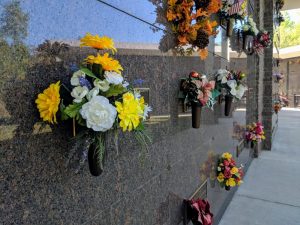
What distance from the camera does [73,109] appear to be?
44.2 inches

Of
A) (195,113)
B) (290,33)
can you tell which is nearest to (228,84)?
(195,113)

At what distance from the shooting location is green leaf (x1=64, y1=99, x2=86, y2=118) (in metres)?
1.11

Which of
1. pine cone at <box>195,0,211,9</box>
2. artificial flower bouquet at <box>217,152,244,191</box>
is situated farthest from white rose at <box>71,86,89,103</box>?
artificial flower bouquet at <box>217,152,244,191</box>

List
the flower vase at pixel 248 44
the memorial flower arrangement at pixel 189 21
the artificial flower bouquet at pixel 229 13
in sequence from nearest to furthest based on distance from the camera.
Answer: the memorial flower arrangement at pixel 189 21 → the artificial flower bouquet at pixel 229 13 → the flower vase at pixel 248 44

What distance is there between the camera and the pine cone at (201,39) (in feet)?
7.99

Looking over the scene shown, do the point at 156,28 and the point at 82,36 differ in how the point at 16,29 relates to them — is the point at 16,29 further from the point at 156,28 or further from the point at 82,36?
the point at 156,28

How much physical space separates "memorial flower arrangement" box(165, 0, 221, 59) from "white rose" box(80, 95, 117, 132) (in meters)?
1.34

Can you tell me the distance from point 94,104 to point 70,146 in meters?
0.29

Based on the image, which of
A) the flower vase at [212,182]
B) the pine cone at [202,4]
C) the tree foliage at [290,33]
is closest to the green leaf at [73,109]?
the pine cone at [202,4]

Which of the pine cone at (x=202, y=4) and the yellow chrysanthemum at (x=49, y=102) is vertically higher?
the pine cone at (x=202, y=4)

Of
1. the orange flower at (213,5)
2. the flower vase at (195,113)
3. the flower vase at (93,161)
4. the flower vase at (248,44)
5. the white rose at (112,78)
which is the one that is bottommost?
the flower vase at (93,161)

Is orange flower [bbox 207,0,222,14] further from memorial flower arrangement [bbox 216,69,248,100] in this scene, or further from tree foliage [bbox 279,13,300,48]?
tree foliage [bbox 279,13,300,48]

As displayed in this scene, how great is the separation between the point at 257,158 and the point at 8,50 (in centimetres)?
618

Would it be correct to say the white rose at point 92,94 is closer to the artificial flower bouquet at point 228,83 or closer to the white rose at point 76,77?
the white rose at point 76,77
